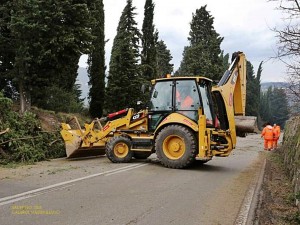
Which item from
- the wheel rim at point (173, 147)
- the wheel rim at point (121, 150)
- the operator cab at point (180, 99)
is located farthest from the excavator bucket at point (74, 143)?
the wheel rim at point (173, 147)

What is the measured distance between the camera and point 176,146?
35.6ft

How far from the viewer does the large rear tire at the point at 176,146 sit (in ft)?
34.6

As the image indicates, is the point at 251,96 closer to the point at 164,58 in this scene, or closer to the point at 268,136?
the point at 164,58

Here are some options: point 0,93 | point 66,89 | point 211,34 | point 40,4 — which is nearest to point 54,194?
point 0,93

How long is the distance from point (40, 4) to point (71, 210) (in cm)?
1076

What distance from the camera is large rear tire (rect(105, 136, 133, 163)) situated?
39.1 ft

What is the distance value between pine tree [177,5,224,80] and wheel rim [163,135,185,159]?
33653 millimetres

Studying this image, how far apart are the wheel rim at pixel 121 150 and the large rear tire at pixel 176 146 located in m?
1.39

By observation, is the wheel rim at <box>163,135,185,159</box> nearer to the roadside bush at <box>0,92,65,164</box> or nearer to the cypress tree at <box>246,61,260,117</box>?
the roadside bush at <box>0,92,65,164</box>

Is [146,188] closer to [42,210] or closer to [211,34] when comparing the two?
[42,210]

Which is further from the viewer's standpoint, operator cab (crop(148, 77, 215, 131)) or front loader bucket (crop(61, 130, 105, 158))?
front loader bucket (crop(61, 130, 105, 158))

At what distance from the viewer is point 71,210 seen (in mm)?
5820

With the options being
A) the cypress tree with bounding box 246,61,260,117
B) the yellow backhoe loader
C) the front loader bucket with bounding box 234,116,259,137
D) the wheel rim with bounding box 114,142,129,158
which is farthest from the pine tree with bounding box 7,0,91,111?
the cypress tree with bounding box 246,61,260,117

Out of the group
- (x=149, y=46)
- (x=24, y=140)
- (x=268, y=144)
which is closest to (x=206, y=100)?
(x=24, y=140)
